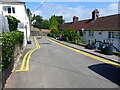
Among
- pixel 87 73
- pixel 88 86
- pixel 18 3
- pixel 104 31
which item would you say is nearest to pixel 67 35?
pixel 104 31

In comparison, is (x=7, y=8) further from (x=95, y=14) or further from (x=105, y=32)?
(x=95, y=14)

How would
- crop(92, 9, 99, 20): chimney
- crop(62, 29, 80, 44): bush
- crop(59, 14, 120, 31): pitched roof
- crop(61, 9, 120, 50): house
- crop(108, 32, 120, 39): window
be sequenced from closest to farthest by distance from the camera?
crop(108, 32, 120, 39): window < crop(61, 9, 120, 50): house < crop(59, 14, 120, 31): pitched roof < crop(62, 29, 80, 44): bush < crop(92, 9, 99, 20): chimney

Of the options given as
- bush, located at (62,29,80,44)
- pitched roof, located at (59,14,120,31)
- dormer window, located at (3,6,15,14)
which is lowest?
bush, located at (62,29,80,44)

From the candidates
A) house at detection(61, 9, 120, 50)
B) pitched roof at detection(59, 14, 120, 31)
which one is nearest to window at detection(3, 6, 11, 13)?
house at detection(61, 9, 120, 50)

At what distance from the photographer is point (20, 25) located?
61.2 feet

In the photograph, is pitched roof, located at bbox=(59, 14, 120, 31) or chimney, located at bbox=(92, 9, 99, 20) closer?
pitched roof, located at bbox=(59, 14, 120, 31)

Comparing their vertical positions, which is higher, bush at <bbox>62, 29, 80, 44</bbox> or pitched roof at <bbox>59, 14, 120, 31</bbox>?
pitched roof at <bbox>59, 14, 120, 31</bbox>

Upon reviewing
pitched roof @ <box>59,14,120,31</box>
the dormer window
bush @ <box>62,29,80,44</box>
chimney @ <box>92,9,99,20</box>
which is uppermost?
chimney @ <box>92,9,99,20</box>

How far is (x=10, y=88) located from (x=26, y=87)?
0.66m

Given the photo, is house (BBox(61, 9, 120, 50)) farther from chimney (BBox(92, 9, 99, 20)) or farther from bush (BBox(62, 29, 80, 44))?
bush (BBox(62, 29, 80, 44))

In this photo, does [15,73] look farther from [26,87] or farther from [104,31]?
[104,31]

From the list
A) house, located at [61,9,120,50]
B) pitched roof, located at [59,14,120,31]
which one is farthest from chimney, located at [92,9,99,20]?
pitched roof, located at [59,14,120,31]

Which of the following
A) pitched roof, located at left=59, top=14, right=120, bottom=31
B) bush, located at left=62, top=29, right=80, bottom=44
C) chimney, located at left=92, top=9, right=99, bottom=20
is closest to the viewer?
pitched roof, located at left=59, top=14, right=120, bottom=31

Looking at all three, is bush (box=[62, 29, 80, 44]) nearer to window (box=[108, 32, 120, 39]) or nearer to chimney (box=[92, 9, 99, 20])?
window (box=[108, 32, 120, 39])
